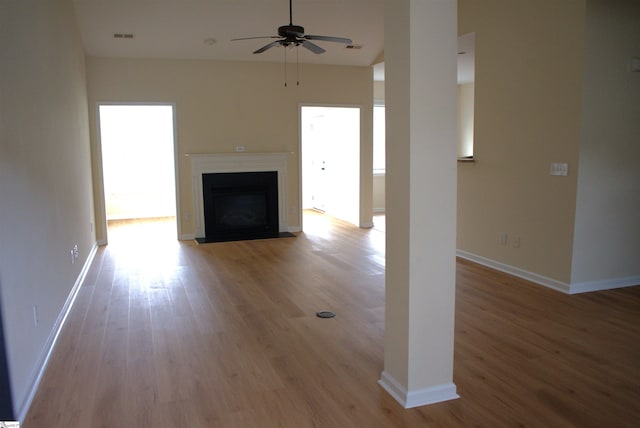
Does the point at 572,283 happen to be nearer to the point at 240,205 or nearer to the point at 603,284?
the point at 603,284

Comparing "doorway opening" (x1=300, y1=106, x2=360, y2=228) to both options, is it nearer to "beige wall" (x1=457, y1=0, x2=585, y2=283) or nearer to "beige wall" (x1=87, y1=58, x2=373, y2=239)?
"beige wall" (x1=87, y1=58, x2=373, y2=239)

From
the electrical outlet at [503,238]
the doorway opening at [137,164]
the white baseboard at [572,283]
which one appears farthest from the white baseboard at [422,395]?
the doorway opening at [137,164]

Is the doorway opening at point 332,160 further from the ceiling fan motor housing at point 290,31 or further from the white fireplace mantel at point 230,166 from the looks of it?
the ceiling fan motor housing at point 290,31

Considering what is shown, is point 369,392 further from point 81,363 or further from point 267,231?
point 267,231

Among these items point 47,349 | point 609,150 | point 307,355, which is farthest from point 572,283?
point 47,349

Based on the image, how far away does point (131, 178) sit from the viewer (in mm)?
10062

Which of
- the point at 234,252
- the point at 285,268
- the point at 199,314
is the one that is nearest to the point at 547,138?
the point at 285,268

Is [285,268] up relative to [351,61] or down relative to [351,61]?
down

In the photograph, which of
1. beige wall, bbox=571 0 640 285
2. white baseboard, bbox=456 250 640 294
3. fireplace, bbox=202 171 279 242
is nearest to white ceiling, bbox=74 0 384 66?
fireplace, bbox=202 171 279 242

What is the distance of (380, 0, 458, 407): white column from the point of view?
2424mm

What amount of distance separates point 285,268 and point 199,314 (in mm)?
1694

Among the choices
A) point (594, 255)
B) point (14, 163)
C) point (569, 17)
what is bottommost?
point (594, 255)

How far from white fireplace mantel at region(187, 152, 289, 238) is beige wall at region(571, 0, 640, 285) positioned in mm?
4551

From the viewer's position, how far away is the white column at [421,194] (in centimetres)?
242
